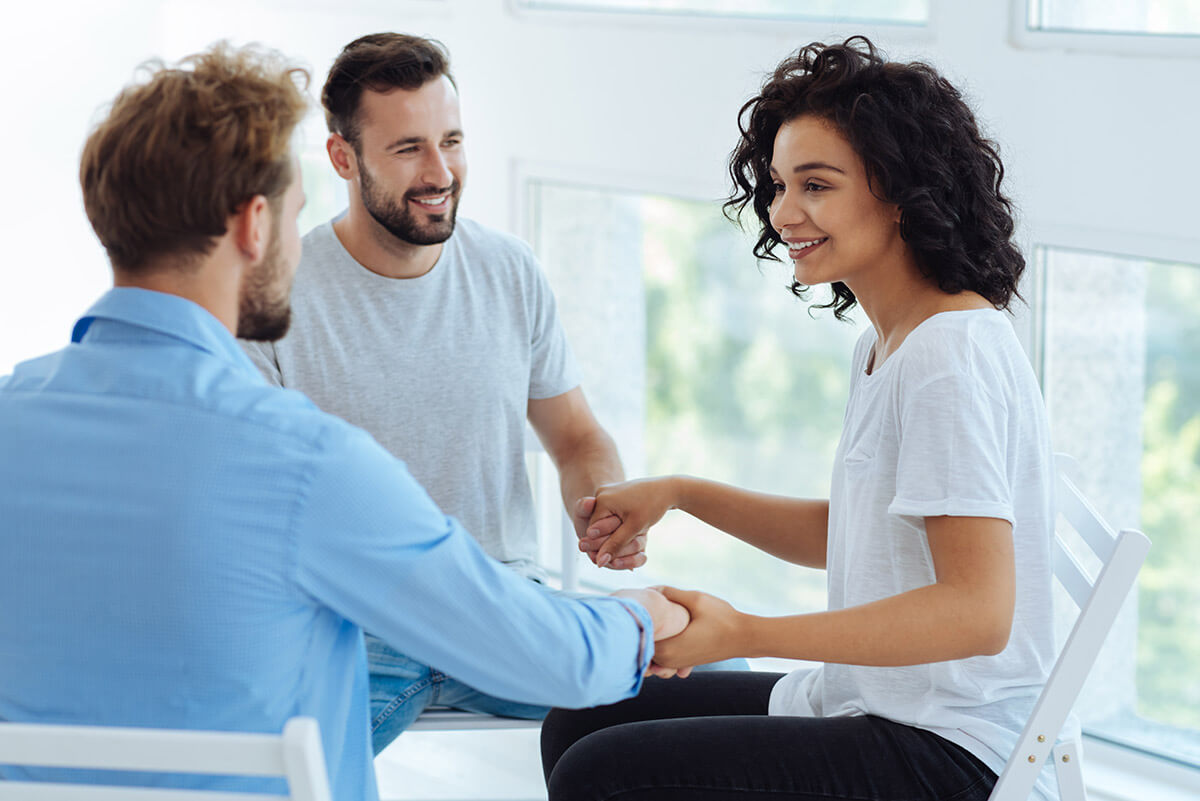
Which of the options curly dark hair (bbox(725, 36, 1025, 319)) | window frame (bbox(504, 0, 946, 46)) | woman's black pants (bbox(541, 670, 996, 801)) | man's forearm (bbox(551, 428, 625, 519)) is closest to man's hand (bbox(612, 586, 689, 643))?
woman's black pants (bbox(541, 670, 996, 801))

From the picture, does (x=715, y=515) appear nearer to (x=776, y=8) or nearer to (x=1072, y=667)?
(x=1072, y=667)

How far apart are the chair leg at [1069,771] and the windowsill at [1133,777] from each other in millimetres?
845

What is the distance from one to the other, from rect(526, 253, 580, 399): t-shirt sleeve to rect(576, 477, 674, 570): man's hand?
0.31 metres

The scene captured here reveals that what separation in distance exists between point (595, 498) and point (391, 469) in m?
0.78

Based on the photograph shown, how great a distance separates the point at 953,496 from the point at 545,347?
0.93m

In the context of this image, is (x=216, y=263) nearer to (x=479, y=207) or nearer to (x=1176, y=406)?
→ (x=1176, y=406)

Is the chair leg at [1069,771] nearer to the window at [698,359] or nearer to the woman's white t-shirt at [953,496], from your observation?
the woman's white t-shirt at [953,496]

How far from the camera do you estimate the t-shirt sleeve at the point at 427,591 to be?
39.2 inches

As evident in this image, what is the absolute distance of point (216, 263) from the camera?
1092mm

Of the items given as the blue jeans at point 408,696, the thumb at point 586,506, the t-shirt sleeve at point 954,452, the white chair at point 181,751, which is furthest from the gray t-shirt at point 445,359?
the white chair at point 181,751

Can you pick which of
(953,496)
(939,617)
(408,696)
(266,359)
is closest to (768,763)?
(939,617)

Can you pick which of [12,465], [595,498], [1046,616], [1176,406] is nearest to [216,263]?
[12,465]

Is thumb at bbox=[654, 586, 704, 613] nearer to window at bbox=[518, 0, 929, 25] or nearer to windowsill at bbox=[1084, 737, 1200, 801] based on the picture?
windowsill at bbox=[1084, 737, 1200, 801]

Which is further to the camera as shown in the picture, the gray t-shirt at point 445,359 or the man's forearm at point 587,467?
the man's forearm at point 587,467
